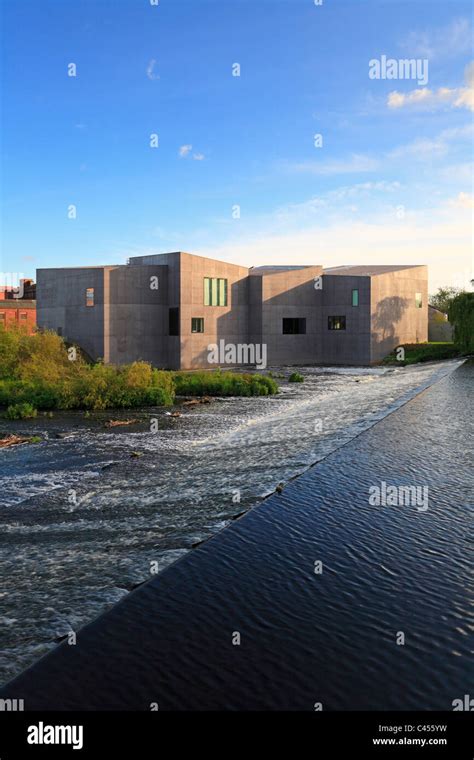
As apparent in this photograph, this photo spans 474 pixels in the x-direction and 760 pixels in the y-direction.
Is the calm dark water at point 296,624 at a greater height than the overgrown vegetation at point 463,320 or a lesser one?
lesser

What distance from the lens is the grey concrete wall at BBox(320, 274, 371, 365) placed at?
1858 inches

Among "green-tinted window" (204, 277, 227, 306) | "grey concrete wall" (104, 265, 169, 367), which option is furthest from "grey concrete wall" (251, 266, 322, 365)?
"grey concrete wall" (104, 265, 169, 367)

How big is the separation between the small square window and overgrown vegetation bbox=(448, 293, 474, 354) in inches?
741

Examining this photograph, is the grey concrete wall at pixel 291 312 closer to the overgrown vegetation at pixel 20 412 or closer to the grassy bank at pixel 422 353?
the grassy bank at pixel 422 353

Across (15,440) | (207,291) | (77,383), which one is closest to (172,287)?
(207,291)

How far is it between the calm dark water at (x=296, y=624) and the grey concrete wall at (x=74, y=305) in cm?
3158

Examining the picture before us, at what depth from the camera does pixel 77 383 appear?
23.6m

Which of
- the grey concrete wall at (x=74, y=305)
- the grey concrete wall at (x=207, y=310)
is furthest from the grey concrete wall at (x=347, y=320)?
the grey concrete wall at (x=74, y=305)

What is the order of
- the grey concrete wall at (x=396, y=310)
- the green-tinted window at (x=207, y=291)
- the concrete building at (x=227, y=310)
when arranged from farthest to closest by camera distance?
the grey concrete wall at (x=396, y=310)
the green-tinted window at (x=207, y=291)
the concrete building at (x=227, y=310)

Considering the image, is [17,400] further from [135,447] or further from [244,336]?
[244,336]

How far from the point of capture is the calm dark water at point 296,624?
16.2 ft

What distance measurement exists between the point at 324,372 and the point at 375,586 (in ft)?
110

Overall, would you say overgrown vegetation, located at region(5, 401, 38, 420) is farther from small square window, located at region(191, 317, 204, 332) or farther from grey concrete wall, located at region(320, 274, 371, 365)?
grey concrete wall, located at region(320, 274, 371, 365)

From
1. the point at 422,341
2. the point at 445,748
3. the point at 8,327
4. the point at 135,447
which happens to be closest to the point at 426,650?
the point at 445,748
